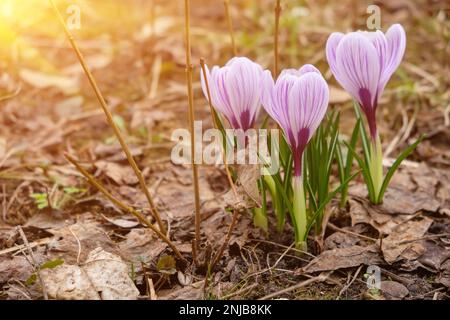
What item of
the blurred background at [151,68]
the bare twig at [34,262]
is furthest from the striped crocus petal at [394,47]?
the bare twig at [34,262]

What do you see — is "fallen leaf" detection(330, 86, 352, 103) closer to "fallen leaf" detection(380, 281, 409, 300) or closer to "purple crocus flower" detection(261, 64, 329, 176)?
"purple crocus flower" detection(261, 64, 329, 176)

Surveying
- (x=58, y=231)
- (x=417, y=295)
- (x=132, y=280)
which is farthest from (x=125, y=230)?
(x=417, y=295)

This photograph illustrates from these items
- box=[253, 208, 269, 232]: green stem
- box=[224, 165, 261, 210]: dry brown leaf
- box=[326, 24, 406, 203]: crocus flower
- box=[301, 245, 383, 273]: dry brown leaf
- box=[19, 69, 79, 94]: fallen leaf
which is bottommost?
box=[301, 245, 383, 273]: dry brown leaf

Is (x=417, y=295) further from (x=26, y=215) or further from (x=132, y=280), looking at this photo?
(x=26, y=215)

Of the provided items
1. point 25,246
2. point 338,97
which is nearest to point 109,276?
point 25,246

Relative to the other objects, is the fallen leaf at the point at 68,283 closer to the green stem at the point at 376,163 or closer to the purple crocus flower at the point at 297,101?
the purple crocus flower at the point at 297,101

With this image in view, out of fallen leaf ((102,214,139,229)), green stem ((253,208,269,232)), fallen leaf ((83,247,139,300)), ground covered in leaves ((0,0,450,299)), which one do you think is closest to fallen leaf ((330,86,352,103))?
ground covered in leaves ((0,0,450,299))

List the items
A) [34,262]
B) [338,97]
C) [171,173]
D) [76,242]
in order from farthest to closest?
[338,97]
[171,173]
[76,242]
[34,262]

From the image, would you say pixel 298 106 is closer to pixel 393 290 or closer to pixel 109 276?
pixel 393 290
